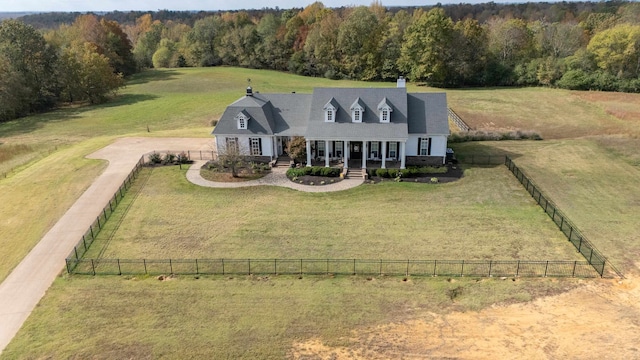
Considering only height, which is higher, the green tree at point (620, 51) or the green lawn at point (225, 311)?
the green tree at point (620, 51)

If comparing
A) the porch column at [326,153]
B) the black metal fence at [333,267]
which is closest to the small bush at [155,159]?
the porch column at [326,153]

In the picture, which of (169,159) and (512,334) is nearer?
(512,334)

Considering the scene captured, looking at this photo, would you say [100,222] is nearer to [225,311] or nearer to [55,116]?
[225,311]

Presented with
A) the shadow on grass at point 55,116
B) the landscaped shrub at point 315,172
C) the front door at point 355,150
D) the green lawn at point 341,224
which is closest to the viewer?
the green lawn at point 341,224

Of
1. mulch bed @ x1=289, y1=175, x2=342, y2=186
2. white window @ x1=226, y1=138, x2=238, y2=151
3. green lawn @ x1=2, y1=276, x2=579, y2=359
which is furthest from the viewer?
white window @ x1=226, y1=138, x2=238, y2=151

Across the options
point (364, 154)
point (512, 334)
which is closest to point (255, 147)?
point (364, 154)

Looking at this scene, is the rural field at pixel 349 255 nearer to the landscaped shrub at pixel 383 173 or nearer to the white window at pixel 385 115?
the landscaped shrub at pixel 383 173

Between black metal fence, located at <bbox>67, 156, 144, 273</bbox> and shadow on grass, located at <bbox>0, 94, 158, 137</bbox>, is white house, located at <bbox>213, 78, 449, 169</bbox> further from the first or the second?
shadow on grass, located at <bbox>0, 94, 158, 137</bbox>

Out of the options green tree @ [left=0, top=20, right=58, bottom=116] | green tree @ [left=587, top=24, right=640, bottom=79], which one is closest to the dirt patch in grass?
green tree @ [left=0, top=20, right=58, bottom=116]
